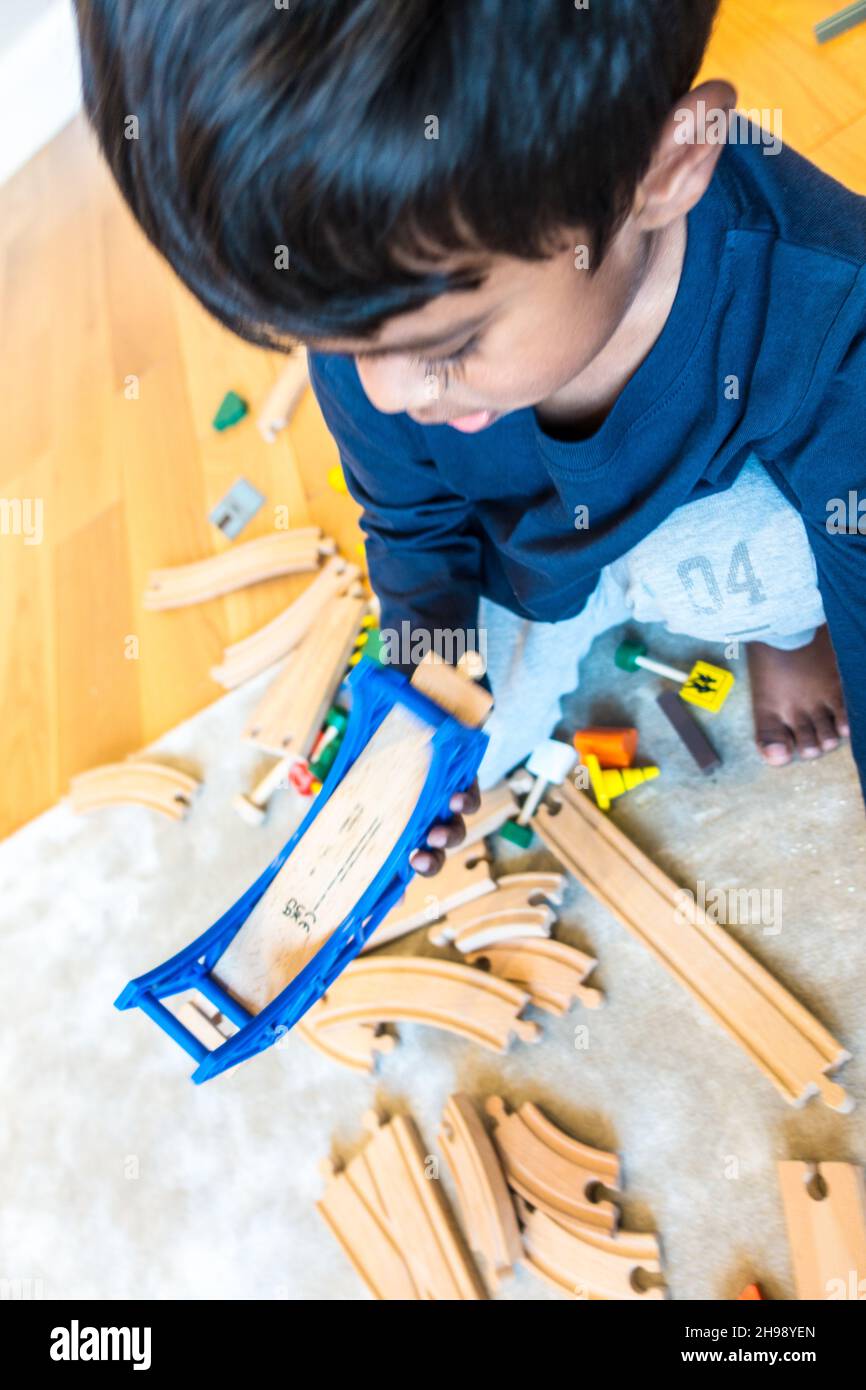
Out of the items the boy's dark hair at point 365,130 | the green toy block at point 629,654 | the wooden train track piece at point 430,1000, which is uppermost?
the boy's dark hair at point 365,130

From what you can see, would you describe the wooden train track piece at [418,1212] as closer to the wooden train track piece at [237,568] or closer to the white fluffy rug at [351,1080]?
the white fluffy rug at [351,1080]

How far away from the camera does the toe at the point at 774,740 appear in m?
0.93

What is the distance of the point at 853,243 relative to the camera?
0.61 m

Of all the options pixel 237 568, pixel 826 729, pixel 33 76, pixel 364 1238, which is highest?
pixel 33 76

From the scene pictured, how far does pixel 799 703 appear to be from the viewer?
3.05 ft

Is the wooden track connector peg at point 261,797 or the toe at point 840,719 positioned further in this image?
the wooden track connector peg at point 261,797

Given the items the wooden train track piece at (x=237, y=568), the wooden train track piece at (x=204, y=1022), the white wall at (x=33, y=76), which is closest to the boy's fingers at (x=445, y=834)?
the wooden train track piece at (x=204, y=1022)

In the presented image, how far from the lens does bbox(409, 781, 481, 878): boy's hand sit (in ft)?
2.56

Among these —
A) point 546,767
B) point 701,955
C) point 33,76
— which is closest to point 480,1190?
point 701,955

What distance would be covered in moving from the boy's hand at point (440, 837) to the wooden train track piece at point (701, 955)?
0.20 meters

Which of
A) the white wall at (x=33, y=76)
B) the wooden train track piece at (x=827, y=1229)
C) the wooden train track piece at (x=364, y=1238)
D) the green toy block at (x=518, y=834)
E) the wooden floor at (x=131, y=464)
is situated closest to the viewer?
the wooden train track piece at (x=827, y=1229)

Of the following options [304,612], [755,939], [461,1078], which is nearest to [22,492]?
[304,612]

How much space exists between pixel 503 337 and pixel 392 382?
0.06 metres

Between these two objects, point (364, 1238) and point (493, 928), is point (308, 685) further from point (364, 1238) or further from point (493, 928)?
point (364, 1238)
